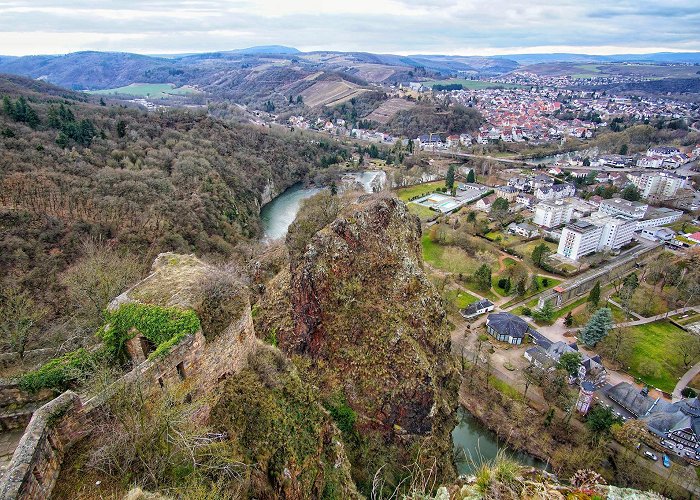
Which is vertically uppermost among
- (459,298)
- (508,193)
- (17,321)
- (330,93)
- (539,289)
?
(330,93)

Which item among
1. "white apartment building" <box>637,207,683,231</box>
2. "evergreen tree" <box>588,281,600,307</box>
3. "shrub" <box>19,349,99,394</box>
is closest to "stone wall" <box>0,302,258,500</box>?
"shrub" <box>19,349,99,394</box>

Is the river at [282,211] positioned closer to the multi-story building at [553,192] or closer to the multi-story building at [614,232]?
the multi-story building at [614,232]

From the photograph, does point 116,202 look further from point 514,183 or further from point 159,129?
point 514,183

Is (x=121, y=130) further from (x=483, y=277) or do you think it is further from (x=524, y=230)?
(x=524, y=230)

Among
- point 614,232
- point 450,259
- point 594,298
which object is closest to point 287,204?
point 450,259

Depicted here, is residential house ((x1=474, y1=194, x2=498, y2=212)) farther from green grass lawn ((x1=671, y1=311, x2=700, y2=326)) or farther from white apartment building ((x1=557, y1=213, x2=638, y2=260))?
green grass lawn ((x1=671, y1=311, x2=700, y2=326))

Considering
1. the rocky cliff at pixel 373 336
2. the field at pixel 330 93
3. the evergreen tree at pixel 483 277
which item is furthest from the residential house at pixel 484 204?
the field at pixel 330 93
